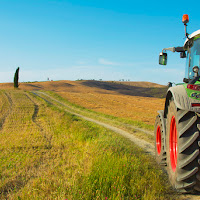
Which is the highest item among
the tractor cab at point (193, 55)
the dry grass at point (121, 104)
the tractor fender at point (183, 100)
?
the tractor cab at point (193, 55)

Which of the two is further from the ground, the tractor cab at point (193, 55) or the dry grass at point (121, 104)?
the tractor cab at point (193, 55)

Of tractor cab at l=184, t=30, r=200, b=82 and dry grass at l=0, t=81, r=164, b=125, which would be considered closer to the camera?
tractor cab at l=184, t=30, r=200, b=82

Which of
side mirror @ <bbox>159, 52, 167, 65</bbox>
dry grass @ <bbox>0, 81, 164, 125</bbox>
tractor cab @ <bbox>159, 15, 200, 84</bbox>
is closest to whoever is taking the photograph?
tractor cab @ <bbox>159, 15, 200, 84</bbox>

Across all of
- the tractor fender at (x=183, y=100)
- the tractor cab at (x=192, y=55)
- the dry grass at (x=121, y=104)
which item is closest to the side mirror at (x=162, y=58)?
the tractor cab at (x=192, y=55)

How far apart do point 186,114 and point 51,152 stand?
17.6 feet

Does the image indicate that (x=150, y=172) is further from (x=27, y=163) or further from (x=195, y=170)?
(x=27, y=163)

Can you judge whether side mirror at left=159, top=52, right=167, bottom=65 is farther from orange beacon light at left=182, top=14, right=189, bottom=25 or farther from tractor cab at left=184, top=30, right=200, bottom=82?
orange beacon light at left=182, top=14, right=189, bottom=25

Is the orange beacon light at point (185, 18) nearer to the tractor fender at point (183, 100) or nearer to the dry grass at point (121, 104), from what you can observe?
the tractor fender at point (183, 100)

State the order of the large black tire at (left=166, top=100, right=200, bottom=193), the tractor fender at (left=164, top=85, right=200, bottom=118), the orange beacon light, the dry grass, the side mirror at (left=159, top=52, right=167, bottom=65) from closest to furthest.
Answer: the large black tire at (left=166, top=100, right=200, bottom=193) < the tractor fender at (left=164, top=85, right=200, bottom=118) < the orange beacon light < the side mirror at (left=159, top=52, right=167, bottom=65) < the dry grass

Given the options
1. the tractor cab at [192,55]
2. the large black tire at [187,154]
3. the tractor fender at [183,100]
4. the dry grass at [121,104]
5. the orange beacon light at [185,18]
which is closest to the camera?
the large black tire at [187,154]

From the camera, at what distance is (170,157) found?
13.5ft

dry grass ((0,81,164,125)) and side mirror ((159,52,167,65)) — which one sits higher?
side mirror ((159,52,167,65))

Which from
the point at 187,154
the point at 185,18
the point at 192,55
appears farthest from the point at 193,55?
the point at 187,154

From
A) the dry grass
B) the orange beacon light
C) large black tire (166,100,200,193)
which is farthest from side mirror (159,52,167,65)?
the dry grass
